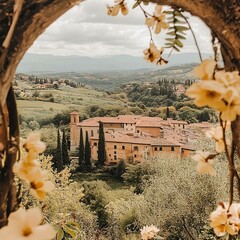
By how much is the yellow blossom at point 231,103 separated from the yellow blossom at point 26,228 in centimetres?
18

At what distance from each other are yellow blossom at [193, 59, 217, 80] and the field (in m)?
33.5

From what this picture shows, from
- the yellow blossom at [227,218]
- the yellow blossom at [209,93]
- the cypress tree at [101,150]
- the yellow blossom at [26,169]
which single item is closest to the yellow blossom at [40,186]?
the yellow blossom at [26,169]

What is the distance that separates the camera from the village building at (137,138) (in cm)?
2594

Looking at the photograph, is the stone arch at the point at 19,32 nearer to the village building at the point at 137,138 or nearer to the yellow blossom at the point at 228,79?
the yellow blossom at the point at 228,79

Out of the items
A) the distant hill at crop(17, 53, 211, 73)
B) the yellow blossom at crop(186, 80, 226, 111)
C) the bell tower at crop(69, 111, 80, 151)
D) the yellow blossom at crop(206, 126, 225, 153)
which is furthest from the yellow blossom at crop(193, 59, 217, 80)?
the distant hill at crop(17, 53, 211, 73)

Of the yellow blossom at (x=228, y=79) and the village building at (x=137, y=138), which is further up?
the yellow blossom at (x=228, y=79)

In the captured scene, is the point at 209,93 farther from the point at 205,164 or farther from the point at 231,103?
the point at 205,164

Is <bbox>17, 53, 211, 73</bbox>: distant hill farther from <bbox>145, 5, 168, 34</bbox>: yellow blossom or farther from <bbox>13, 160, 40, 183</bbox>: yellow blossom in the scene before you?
<bbox>13, 160, 40, 183</bbox>: yellow blossom

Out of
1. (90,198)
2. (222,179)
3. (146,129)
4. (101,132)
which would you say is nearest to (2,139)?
(222,179)

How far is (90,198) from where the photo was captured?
17.8 meters

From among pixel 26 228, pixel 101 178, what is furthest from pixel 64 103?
pixel 26 228

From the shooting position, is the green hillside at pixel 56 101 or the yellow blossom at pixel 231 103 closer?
the yellow blossom at pixel 231 103

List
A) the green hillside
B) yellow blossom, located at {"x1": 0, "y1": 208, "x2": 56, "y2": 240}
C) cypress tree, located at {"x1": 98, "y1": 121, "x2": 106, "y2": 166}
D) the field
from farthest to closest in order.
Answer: the green hillside < the field < cypress tree, located at {"x1": 98, "y1": 121, "x2": 106, "y2": 166} < yellow blossom, located at {"x1": 0, "y1": 208, "x2": 56, "y2": 240}

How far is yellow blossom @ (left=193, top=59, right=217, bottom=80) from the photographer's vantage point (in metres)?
0.38
